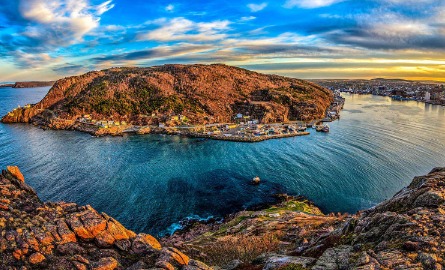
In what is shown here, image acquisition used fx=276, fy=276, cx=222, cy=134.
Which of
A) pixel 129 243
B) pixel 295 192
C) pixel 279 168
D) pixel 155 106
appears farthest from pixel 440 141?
pixel 155 106

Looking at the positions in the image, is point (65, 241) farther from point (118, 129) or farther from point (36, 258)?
point (118, 129)

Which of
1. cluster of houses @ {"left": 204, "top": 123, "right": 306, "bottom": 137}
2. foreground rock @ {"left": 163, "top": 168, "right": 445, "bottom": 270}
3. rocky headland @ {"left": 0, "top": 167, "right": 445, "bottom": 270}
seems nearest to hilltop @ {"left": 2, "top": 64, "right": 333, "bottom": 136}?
cluster of houses @ {"left": 204, "top": 123, "right": 306, "bottom": 137}

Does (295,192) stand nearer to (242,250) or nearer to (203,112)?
(242,250)

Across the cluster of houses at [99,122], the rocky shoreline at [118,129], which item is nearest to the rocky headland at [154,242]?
the rocky shoreline at [118,129]

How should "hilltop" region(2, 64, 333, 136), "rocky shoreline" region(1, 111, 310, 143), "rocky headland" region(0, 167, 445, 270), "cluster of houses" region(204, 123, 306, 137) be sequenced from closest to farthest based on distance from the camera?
"rocky headland" region(0, 167, 445, 270) → "rocky shoreline" region(1, 111, 310, 143) → "cluster of houses" region(204, 123, 306, 137) → "hilltop" region(2, 64, 333, 136)

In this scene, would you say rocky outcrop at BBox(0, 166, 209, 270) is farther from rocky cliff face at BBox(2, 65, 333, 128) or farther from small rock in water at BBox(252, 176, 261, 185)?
rocky cliff face at BBox(2, 65, 333, 128)
